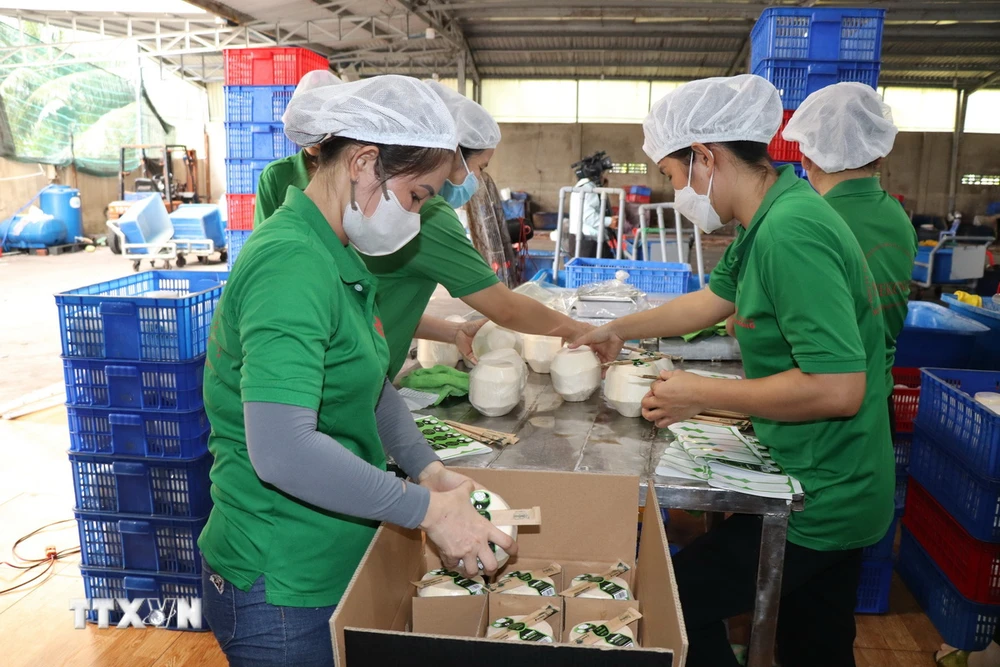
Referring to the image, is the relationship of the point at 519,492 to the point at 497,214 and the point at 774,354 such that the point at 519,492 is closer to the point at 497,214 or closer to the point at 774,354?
the point at 774,354

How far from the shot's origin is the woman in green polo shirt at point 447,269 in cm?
199

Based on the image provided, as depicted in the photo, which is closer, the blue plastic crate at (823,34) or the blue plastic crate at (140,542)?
the blue plastic crate at (140,542)

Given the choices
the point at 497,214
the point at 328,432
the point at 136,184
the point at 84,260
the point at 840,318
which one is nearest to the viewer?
the point at 328,432

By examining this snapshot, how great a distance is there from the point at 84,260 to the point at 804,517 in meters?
12.9

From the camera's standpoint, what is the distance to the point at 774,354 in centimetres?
155

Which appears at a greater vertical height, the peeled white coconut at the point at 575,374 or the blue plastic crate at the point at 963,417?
the peeled white coconut at the point at 575,374

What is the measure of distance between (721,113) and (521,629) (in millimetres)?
1124

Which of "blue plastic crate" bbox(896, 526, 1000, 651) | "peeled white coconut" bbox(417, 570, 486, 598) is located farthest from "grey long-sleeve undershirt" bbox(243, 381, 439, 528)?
"blue plastic crate" bbox(896, 526, 1000, 651)

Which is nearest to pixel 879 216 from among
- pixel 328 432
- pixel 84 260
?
pixel 328 432

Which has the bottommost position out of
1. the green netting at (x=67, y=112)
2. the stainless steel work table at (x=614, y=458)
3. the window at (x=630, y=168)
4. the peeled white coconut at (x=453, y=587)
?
the peeled white coconut at (x=453, y=587)

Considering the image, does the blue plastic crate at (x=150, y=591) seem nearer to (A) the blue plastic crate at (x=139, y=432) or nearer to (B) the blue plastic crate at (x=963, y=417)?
(A) the blue plastic crate at (x=139, y=432)

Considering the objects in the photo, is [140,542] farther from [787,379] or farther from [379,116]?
[787,379]

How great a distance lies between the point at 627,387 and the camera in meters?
2.02

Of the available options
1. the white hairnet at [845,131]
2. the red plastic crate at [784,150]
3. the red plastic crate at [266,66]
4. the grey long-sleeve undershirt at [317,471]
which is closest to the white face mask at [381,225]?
the grey long-sleeve undershirt at [317,471]
